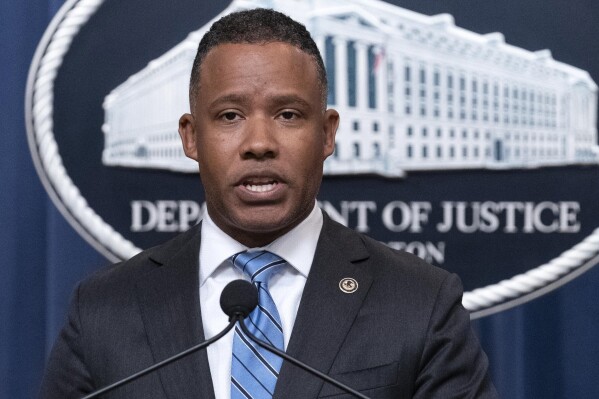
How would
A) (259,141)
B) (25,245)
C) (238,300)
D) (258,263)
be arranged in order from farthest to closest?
(25,245) → (258,263) → (259,141) → (238,300)

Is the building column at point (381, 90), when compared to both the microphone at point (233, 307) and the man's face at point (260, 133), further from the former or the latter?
the microphone at point (233, 307)

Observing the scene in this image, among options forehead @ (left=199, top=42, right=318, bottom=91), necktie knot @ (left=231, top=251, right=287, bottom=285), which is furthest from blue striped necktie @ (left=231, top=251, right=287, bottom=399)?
forehead @ (left=199, top=42, right=318, bottom=91)

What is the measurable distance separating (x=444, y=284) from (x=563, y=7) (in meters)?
0.72

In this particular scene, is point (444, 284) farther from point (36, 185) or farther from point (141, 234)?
point (36, 185)

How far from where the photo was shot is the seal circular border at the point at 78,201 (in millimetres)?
1488

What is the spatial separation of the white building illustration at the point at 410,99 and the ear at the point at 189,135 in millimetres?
371

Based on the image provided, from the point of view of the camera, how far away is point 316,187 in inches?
42.8

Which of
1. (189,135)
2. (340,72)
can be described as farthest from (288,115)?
(340,72)

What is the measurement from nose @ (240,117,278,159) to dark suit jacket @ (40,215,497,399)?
183mm

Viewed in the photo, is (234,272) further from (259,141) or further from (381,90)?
(381,90)

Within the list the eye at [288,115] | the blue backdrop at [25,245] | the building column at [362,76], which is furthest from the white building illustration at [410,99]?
the eye at [288,115]

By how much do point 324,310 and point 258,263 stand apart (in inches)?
4.3

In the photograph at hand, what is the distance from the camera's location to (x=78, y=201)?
1.50 metres

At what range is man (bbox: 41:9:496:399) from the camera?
3.32ft
